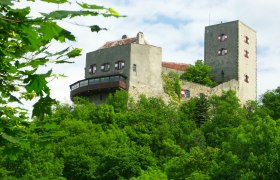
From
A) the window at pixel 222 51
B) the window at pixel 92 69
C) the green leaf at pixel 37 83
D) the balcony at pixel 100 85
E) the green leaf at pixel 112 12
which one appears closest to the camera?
the green leaf at pixel 112 12

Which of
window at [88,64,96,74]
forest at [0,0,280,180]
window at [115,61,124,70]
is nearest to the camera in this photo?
forest at [0,0,280,180]

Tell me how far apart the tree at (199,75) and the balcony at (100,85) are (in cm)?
1361

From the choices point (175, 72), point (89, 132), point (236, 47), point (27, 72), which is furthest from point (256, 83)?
point (27, 72)

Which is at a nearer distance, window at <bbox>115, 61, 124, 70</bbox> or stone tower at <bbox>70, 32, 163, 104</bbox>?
stone tower at <bbox>70, 32, 163, 104</bbox>

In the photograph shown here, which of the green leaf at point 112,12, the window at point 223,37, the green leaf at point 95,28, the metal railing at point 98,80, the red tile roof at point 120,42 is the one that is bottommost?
the green leaf at point 95,28

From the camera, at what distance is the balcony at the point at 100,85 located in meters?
65.6

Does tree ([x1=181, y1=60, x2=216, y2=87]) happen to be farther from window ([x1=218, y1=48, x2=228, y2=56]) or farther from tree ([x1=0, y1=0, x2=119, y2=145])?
tree ([x1=0, y1=0, x2=119, y2=145])

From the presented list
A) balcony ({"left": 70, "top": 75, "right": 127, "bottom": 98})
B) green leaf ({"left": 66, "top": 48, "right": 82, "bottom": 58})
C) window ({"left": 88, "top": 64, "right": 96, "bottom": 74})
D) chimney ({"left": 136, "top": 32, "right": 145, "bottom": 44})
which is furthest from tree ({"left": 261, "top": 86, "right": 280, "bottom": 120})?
green leaf ({"left": 66, "top": 48, "right": 82, "bottom": 58})

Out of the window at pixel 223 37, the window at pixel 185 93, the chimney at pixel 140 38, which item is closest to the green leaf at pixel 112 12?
the window at pixel 185 93

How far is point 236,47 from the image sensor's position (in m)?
77.4

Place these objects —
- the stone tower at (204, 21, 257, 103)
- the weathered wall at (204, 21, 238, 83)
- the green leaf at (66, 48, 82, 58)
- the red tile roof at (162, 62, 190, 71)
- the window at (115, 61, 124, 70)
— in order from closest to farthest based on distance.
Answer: the green leaf at (66, 48, 82, 58), the window at (115, 61, 124, 70), the stone tower at (204, 21, 257, 103), the weathered wall at (204, 21, 238, 83), the red tile roof at (162, 62, 190, 71)

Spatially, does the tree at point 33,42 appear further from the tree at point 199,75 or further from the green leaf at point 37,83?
the tree at point 199,75

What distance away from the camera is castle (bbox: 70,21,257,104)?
66500mm

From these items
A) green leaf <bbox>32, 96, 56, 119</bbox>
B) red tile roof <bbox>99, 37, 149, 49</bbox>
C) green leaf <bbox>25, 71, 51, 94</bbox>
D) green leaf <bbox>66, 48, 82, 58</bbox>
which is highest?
red tile roof <bbox>99, 37, 149, 49</bbox>
